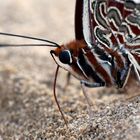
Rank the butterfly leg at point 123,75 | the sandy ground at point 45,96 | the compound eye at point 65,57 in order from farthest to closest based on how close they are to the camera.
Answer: the butterfly leg at point 123,75 < the compound eye at point 65,57 < the sandy ground at point 45,96

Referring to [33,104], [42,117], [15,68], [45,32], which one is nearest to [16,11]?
[45,32]

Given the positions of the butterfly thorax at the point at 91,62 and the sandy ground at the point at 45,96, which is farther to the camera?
the butterfly thorax at the point at 91,62

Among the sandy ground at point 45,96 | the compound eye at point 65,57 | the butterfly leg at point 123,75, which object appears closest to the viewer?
the sandy ground at point 45,96

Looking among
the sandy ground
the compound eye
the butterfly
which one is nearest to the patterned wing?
the butterfly

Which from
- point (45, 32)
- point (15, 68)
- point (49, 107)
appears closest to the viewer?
point (49, 107)

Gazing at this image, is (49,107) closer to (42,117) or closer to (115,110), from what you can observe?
(42,117)

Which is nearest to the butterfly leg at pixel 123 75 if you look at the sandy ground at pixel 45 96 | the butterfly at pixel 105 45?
the butterfly at pixel 105 45

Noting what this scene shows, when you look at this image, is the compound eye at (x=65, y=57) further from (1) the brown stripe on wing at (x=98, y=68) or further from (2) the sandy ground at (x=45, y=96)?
(2) the sandy ground at (x=45, y=96)
